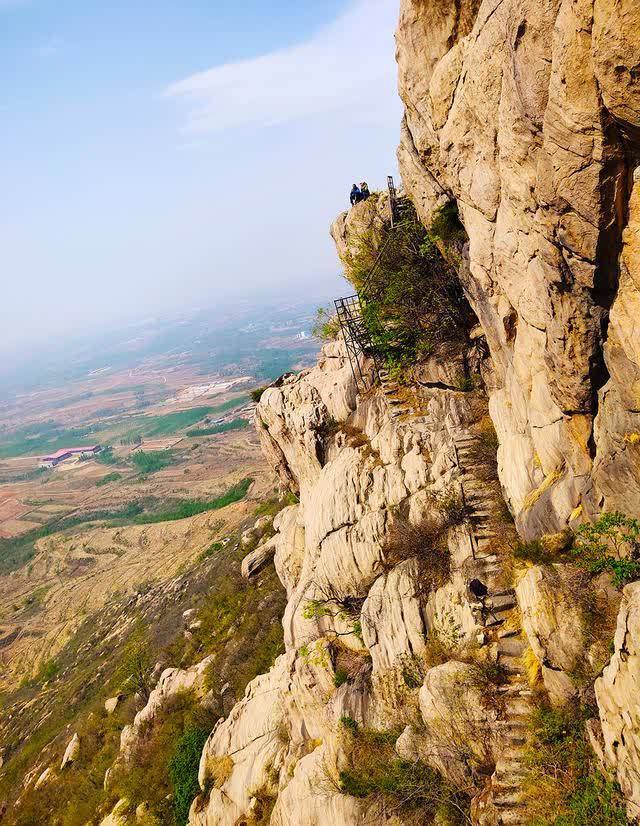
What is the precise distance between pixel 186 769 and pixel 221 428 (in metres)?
137

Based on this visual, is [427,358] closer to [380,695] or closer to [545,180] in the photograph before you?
[545,180]

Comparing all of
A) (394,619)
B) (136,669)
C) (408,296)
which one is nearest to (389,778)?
(394,619)

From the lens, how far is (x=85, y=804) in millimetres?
22516

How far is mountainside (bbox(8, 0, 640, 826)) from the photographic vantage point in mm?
6902

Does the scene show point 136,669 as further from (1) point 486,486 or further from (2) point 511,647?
(2) point 511,647

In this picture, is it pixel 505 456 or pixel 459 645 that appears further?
pixel 505 456

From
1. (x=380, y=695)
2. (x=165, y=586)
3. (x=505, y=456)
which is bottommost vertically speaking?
(x=165, y=586)

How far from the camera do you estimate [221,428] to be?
15300 centimetres

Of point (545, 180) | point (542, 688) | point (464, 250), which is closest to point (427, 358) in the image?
point (464, 250)

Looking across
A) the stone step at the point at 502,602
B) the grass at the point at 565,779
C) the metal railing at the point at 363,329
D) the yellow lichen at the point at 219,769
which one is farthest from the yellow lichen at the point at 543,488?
the yellow lichen at the point at 219,769

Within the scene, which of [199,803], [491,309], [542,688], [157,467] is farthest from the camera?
[157,467]

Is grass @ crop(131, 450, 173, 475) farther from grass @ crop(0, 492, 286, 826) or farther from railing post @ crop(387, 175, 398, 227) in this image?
railing post @ crop(387, 175, 398, 227)

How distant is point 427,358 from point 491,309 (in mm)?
5197

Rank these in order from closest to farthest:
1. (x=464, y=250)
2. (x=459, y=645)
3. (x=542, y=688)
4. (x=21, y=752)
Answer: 1. (x=542, y=688)
2. (x=459, y=645)
3. (x=464, y=250)
4. (x=21, y=752)
